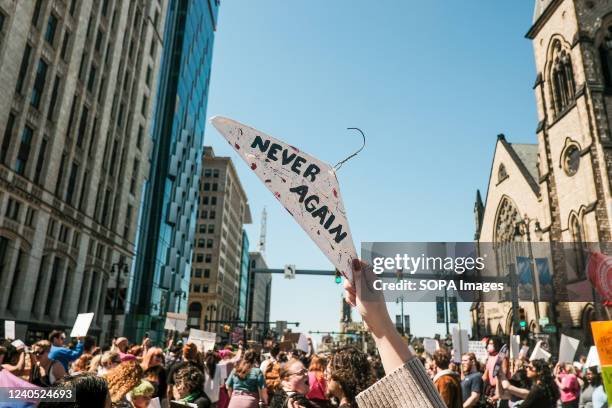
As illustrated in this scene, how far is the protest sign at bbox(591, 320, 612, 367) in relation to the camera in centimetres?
511

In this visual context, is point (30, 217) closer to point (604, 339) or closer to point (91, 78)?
point (91, 78)

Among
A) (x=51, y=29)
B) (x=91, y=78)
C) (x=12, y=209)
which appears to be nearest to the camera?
(x=12, y=209)

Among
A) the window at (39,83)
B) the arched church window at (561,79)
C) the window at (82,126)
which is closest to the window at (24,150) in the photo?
the window at (39,83)

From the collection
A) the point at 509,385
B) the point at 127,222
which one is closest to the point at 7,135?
the point at 127,222

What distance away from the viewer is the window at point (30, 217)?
26584 millimetres

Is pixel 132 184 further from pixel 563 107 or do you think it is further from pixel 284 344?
pixel 563 107

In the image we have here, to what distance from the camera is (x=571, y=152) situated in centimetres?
3391

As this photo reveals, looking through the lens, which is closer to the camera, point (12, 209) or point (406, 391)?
point (406, 391)

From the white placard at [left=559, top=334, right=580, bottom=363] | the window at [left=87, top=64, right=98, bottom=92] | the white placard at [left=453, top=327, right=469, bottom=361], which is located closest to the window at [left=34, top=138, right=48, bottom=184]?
the window at [left=87, top=64, right=98, bottom=92]

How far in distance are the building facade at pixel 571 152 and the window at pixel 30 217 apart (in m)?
31.4

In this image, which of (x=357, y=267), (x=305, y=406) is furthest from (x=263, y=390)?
(x=357, y=267)

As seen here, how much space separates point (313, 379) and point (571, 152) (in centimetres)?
3436

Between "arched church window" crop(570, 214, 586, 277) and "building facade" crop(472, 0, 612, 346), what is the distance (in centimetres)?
7

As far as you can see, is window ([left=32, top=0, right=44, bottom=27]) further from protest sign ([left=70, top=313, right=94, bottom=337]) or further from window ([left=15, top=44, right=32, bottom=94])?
protest sign ([left=70, top=313, right=94, bottom=337])
